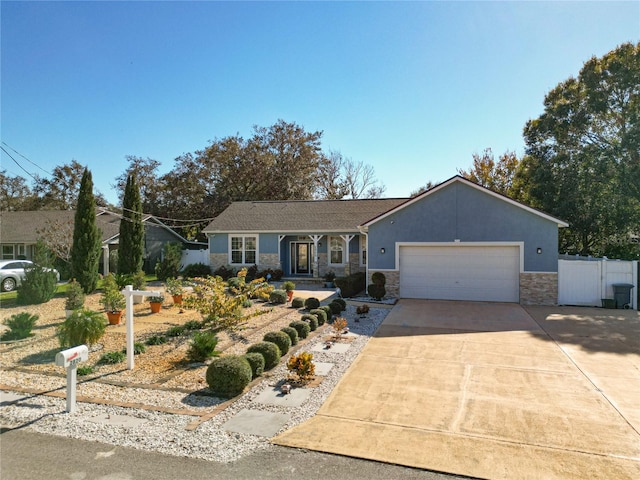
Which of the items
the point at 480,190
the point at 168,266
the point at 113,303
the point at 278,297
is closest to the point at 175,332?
the point at 113,303

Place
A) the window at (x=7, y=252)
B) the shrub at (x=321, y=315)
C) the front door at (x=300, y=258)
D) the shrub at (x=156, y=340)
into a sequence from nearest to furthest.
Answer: the shrub at (x=156, y=340) < the shrub at (x=321, y=315) < the front door at (x=300, y=258) < the window at (x=7, y=252)

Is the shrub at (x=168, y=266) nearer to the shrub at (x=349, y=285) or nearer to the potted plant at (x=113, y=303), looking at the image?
the potted plant at (x=113, y=303)

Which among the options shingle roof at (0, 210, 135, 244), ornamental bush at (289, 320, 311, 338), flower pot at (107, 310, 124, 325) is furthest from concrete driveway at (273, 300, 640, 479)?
shingle roof at (0, 210, 135, 244)

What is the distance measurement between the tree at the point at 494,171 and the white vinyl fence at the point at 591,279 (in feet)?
71.1

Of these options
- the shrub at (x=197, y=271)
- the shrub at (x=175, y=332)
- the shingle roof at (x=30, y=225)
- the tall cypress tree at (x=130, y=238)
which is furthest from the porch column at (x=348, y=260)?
the shingle roof at (x=30, y=225)

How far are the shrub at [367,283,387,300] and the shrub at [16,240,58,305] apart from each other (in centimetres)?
1255

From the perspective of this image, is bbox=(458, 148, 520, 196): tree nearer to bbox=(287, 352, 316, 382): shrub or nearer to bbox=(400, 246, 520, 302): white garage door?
bbox=(400, 246, 520, 302): white garage door

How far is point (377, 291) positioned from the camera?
620 inches

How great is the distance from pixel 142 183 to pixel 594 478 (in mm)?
41379

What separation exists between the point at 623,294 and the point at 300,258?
51.1 feet

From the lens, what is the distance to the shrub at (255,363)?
7113 millimetres

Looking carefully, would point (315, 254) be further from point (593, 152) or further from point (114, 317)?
point (593, 152)

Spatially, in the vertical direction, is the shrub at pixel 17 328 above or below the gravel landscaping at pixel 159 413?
above

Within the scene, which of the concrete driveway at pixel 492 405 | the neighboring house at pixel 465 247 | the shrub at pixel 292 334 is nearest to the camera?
the concrete driveway at pixel 492 405
